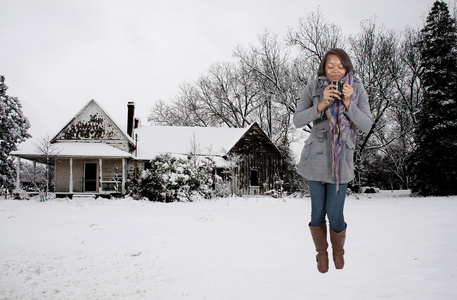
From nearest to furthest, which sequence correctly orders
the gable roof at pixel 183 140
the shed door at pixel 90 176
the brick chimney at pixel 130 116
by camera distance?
the shed door at pixel 90 176
the gable roof at pixel 183 140
the brick chimney at pixel 130 116

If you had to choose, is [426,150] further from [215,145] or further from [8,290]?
[8,290]

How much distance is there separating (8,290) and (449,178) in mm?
20586

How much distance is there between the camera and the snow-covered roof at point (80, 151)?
22727 mm

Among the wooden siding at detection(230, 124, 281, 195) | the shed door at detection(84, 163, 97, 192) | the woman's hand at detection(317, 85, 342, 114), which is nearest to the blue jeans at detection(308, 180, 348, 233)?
the woman's hand at detection(317, 85, 342, 114)

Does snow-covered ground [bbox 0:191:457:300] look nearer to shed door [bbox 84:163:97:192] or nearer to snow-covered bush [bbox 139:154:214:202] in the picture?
snow-covered bush [bbox 139:154:214:202]

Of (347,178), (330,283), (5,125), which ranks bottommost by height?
Answer: (330,283)

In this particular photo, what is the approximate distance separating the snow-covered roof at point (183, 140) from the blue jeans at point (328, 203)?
79.6 feet

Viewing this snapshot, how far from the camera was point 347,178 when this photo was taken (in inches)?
83.2

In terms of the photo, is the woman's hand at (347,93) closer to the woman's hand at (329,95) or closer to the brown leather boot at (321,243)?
the woman's hand at (329,95)

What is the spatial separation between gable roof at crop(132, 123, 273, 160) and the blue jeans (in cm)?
2427

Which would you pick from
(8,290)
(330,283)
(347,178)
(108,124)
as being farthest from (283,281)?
(108,124)

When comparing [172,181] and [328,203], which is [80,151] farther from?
[328,203]

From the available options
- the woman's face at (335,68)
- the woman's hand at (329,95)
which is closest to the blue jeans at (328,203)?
the woman's hand at (329,95)

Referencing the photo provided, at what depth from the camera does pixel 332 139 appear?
2.20m
